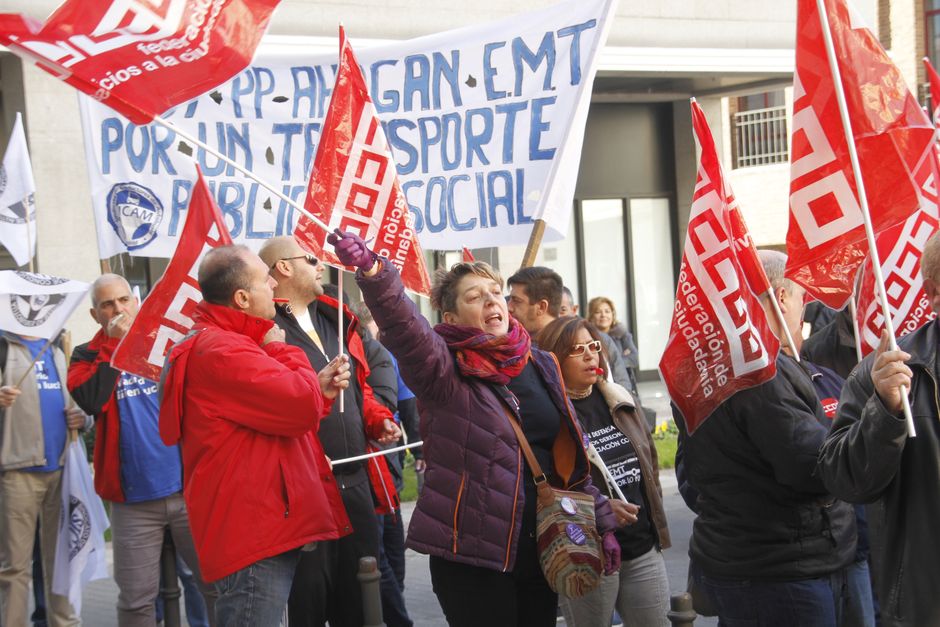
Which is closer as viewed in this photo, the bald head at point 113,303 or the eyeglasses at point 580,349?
the eyeglasses at point 580,349

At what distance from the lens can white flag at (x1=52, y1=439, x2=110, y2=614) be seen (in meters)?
6.80

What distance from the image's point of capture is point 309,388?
14.8ft

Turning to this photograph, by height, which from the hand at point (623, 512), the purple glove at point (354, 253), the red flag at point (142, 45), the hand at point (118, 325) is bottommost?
the hand at point (623, 512)

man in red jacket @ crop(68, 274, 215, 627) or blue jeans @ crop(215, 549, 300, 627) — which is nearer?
blue jeans @ crop(215, 549, 300, 627)

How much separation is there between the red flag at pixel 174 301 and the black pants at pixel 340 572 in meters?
1.10

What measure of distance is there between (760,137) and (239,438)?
27.7 meters

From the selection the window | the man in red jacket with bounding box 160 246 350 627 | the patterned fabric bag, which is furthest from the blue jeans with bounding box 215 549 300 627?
the window

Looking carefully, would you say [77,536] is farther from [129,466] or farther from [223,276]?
[223,276]

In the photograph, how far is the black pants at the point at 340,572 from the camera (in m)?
5.16

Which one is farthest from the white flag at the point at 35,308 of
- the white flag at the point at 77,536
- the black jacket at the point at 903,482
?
the black jacket at the point at 903,482

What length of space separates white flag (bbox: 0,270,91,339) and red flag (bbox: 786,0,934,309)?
13.6 feet

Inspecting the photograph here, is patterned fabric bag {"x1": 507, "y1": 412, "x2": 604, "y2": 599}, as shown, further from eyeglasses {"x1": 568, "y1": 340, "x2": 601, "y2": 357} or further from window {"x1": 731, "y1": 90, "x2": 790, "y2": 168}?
window {"x1": 731, "y1": 90, "x2": 790, "y2": 168}

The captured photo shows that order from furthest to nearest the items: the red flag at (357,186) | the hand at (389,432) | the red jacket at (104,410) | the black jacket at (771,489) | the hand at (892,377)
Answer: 1. the red jacket at (104,410)
2. the hand at (389,432)
3. the red flag at (357,186)
4. the black jacket at (771,489)
5. the hand at (892,377)

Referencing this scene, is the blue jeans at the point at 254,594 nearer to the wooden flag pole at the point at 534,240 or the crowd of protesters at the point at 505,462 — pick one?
the crowd of protesters at the point at 505,462
